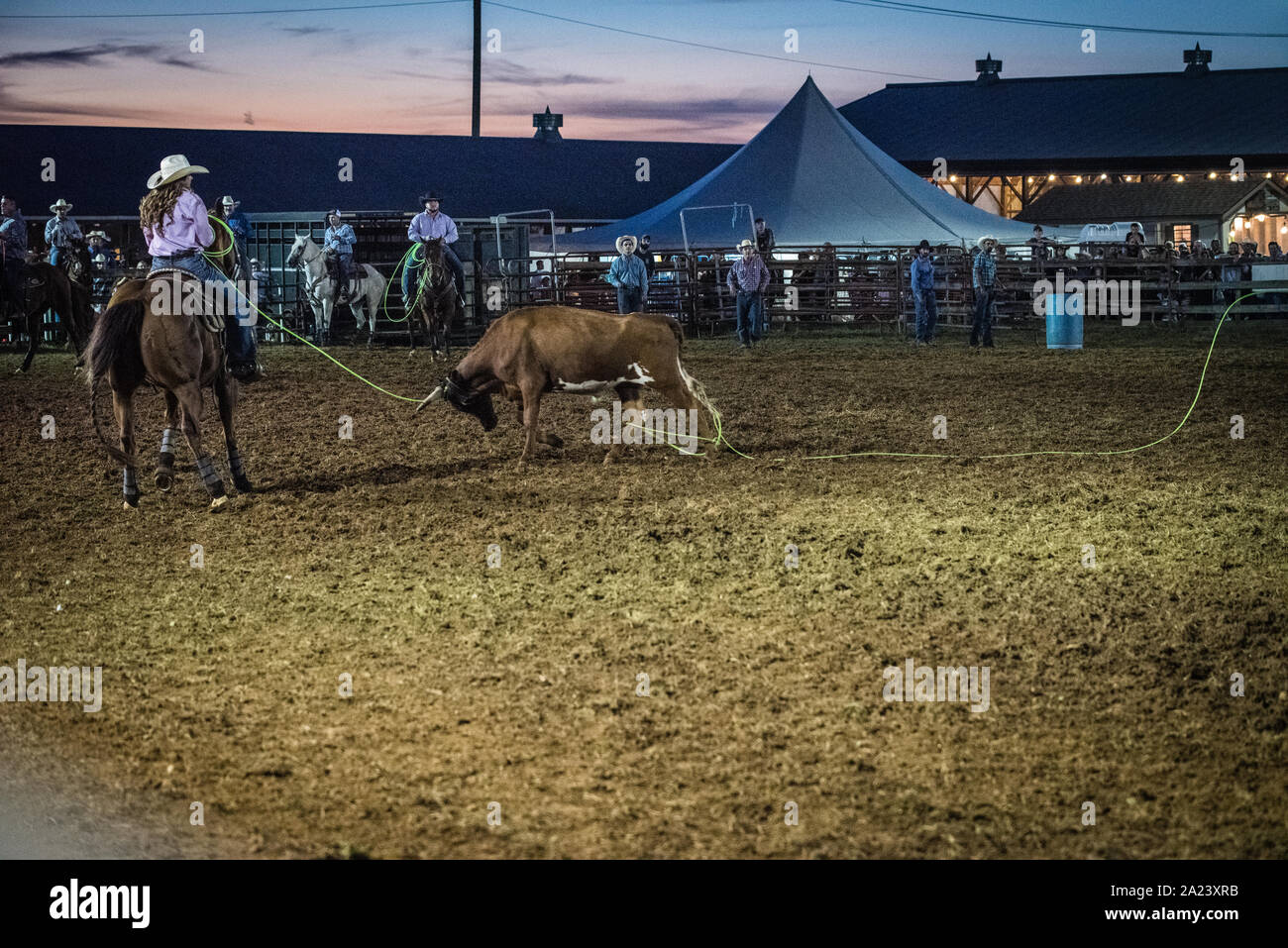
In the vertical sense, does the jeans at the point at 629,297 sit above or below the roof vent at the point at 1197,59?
below

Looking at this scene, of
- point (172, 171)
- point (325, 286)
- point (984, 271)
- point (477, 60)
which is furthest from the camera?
point (477, 60)

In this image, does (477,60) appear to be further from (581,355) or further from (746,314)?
(581,355)

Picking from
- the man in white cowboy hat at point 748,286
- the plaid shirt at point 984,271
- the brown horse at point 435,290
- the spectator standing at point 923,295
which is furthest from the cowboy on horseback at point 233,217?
the plaid shirt at point 984,271

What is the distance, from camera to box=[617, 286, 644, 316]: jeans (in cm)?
2059

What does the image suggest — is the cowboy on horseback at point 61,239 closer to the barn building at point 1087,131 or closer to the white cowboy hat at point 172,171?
the white cowboy hat at point 172,171

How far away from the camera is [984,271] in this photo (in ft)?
74.9

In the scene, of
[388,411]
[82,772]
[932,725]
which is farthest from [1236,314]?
[82,772]

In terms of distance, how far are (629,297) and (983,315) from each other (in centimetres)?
624

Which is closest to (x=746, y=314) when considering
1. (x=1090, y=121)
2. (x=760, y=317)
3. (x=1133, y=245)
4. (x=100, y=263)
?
(x=760, y=317)

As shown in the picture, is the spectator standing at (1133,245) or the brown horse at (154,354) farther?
the spectator standing at (1133,245)

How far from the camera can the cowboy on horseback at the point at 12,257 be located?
811 inches

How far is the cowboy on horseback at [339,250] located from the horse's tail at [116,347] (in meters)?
15.0

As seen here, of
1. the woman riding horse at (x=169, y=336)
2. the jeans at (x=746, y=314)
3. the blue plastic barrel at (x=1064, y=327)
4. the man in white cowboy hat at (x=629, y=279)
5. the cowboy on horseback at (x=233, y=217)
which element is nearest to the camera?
the woman riding horse at (x=169, y=336)

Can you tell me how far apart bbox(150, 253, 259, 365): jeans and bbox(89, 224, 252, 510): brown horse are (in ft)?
0.86
